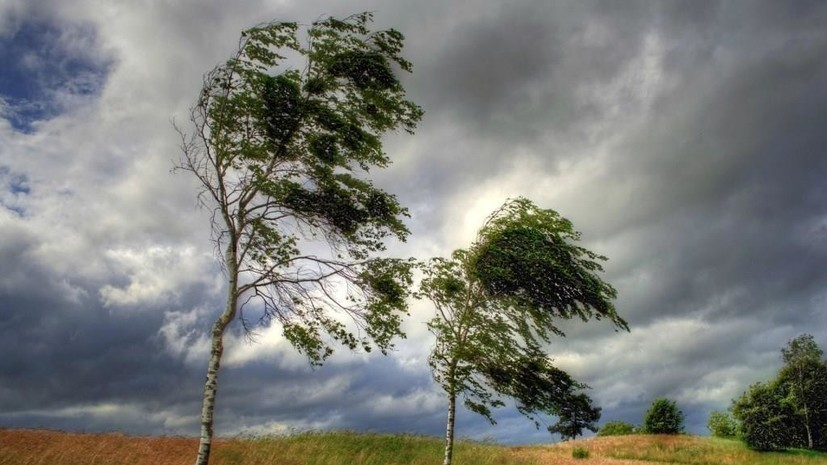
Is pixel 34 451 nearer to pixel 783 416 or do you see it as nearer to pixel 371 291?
pixel 371 291

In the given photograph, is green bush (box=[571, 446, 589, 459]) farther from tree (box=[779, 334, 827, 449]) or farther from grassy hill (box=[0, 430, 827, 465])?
tree (box=[779, 334, 827, 449])

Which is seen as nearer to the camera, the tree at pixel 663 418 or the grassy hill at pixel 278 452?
the grassy hill at pixel 278 452

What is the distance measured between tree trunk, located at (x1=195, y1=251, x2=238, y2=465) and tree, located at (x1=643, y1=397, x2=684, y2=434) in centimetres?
4226

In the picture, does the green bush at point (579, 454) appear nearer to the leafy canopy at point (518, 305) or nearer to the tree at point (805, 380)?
the leafy canopy at point (518, 305)

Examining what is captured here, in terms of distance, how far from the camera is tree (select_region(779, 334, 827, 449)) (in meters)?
52.0

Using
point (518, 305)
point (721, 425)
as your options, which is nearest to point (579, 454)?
point (518, 305)

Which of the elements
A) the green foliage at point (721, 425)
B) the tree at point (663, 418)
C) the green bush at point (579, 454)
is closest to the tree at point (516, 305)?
the green bush at point (579, 454)

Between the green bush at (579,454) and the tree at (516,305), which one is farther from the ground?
the tree at (516,305)

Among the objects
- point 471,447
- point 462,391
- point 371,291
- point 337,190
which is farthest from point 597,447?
point 337,190

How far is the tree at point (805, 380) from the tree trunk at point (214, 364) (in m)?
57.3

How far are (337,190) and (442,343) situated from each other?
789 centimetres

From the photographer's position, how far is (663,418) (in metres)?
44.7

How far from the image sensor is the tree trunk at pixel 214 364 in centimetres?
1280

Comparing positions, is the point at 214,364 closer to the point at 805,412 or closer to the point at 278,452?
the point at 278,452
